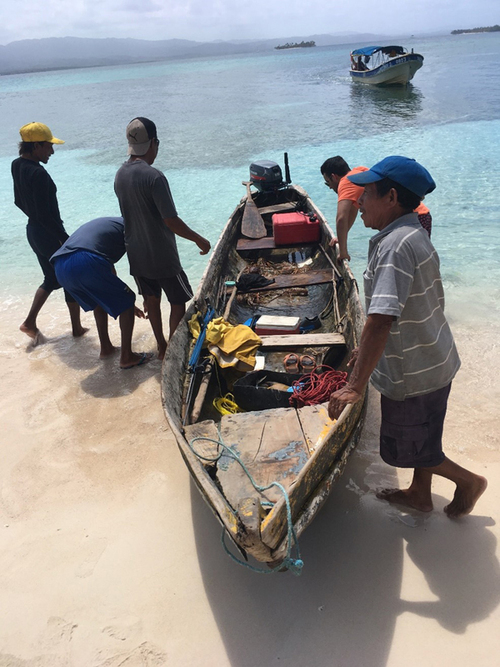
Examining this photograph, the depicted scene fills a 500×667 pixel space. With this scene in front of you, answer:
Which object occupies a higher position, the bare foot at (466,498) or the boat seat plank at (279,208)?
the boat seat plank at (279,208)

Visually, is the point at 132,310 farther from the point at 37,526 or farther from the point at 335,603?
the point at 335,603

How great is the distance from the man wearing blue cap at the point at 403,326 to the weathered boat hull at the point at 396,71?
115 feet

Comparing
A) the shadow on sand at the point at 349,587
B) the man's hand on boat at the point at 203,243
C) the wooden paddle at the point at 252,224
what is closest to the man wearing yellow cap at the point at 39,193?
the man's hand on boat at the point at 203,243

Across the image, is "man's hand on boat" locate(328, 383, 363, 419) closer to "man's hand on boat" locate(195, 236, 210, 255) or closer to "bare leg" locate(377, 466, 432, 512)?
"bare leg" locate(377, 466, 432, 512)

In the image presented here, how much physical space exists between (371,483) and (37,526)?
99.2 inches

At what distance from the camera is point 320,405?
3375 mm

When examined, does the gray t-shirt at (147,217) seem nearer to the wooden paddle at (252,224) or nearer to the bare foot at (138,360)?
the bare foot at (138,360)

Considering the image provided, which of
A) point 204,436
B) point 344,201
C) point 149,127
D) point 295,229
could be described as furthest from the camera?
point 295,229

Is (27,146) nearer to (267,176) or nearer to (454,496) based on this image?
(267,176)

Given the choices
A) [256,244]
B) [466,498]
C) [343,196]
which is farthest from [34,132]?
[466,498]

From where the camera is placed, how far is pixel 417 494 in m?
3.17

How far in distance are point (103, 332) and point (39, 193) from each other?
1666 millimetres

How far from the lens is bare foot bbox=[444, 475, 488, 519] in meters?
2.96

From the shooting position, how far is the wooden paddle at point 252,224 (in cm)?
720
